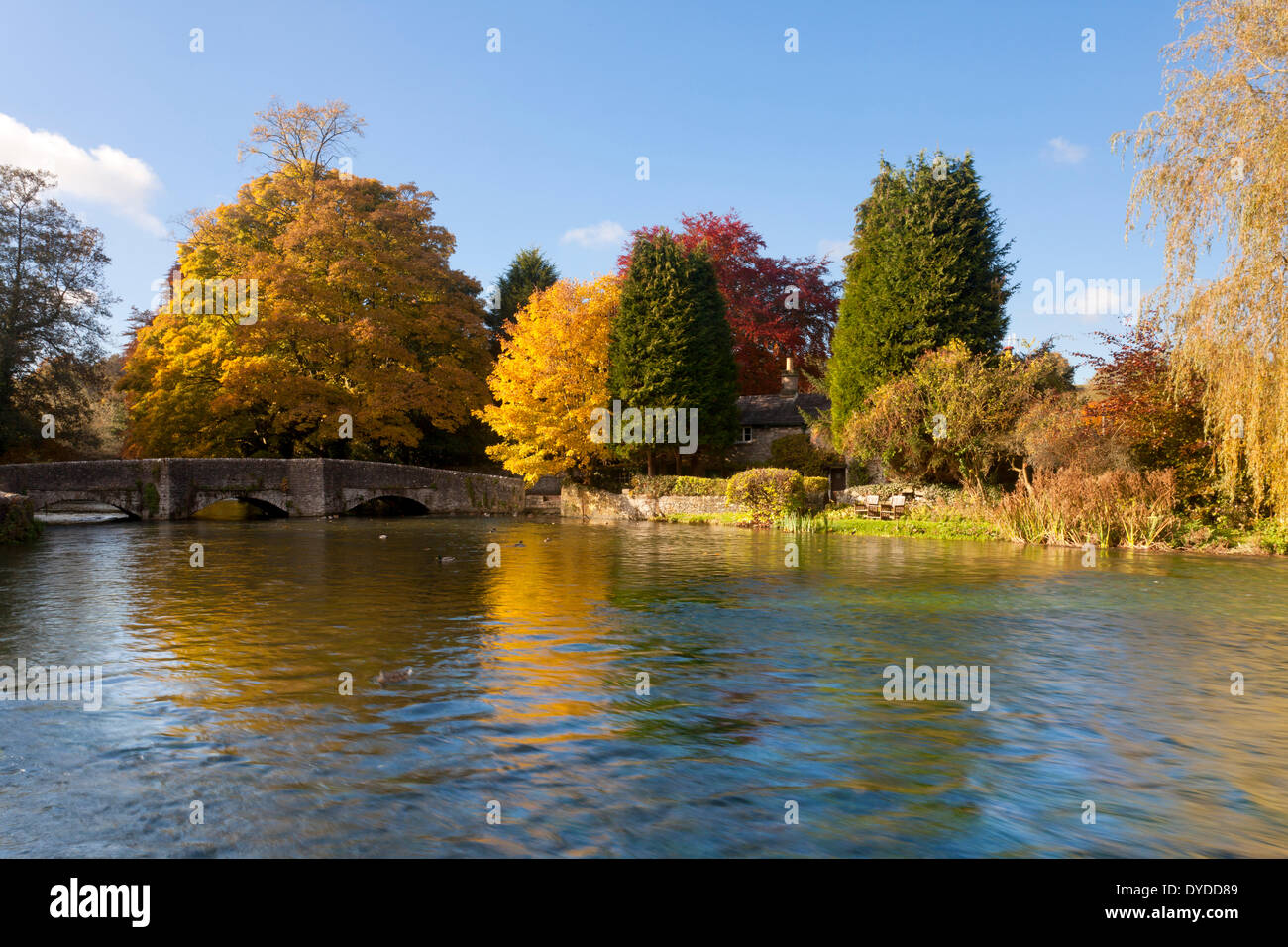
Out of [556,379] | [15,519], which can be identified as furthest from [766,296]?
[15,519]

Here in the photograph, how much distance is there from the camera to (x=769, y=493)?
101ft

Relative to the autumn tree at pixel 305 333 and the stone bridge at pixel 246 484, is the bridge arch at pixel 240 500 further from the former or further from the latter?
the autumn tree at pixel 305 333

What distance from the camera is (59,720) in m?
6.65

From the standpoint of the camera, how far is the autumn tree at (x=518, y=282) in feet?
178

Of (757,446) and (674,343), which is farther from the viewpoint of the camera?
(757,446)

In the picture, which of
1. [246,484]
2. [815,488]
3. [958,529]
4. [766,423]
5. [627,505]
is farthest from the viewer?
[766,423]

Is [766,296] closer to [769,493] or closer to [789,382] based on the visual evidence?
[789,382]

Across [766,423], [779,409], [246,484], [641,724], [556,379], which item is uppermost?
[556,379]

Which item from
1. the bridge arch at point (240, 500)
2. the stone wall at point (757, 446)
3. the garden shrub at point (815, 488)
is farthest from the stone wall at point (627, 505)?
the bridge arch at point (240, 500)

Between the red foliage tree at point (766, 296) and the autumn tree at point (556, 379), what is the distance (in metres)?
13.4

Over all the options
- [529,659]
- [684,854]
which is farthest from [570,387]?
[684,854]

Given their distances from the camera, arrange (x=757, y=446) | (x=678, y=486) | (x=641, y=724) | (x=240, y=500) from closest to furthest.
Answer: (x=641, y=724) < (x=240, y=500) < (x=678, y=486) < (x=757, y=446)

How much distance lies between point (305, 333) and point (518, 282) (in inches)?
784
